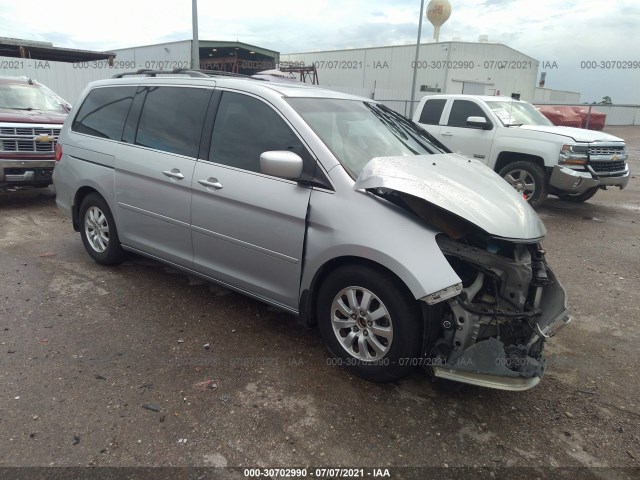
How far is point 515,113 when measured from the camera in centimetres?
884

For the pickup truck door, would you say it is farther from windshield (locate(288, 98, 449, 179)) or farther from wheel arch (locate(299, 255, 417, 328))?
wheel arch (locate(299, 255, 417, 328))

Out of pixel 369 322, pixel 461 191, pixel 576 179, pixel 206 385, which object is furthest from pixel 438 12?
pixel 206 385

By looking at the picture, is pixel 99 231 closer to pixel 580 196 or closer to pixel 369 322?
pixel 369 322

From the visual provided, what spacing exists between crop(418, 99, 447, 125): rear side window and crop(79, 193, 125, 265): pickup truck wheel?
6.83 m

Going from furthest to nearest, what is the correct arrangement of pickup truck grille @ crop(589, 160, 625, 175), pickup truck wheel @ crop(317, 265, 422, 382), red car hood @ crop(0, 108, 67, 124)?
pickup truck grille @ crop(589, 160, 625, 175), red car hood @ crop(0, 108, 67, 124), pickup truck wheel @ crop(317, 265, 422, 382)

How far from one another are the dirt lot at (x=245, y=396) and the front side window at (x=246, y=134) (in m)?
1.32

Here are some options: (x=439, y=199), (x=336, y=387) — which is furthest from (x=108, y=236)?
(x=439, y=199)

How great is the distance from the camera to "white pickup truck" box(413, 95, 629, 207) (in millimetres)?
7715

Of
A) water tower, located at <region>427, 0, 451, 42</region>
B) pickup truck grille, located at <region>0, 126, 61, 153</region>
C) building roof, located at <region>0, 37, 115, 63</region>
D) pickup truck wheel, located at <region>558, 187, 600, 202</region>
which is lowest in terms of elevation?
pickup truck wheel, located at <region>558, 187, 600, 202</region>

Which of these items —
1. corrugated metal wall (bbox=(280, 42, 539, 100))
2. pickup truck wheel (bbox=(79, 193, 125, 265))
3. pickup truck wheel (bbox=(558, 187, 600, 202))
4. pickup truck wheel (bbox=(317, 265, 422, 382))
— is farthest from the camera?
corrugated metal wall (bbox=(280, 42, 539, 100))

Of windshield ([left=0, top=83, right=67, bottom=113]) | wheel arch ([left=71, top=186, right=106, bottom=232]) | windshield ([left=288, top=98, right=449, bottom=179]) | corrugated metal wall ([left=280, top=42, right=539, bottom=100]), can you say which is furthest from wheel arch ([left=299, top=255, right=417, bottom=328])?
corrugated metal wall ([left=280, top=42, right=539, bottom=100])

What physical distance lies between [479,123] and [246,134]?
598 centimetres

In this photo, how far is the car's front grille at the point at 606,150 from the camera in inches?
306

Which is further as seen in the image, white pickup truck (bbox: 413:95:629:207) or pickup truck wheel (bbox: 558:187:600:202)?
pickup truck wheel (bbox: 558:187:600:202)
